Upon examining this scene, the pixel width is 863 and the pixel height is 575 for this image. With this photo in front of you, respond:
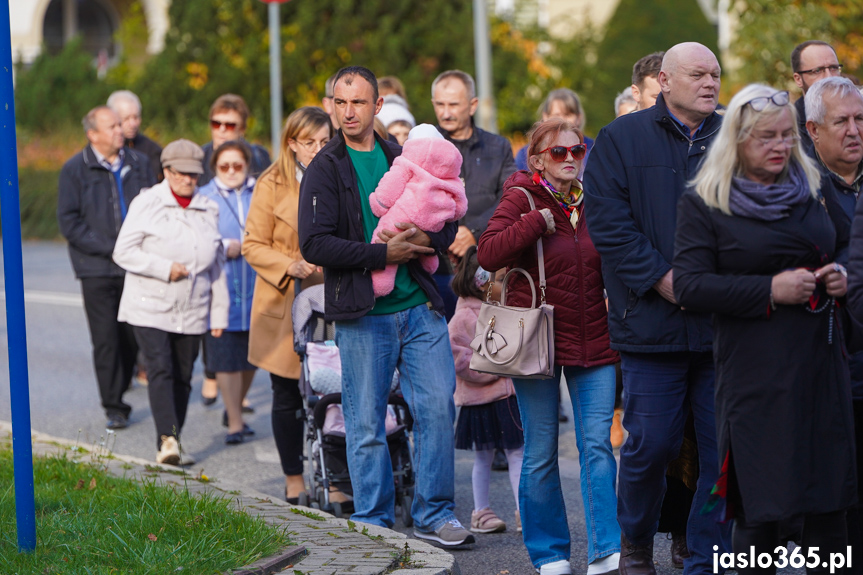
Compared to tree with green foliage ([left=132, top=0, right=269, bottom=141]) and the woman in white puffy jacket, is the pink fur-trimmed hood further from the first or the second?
tree with green foliage ([left=132, top=0, right=269, bottom=141])

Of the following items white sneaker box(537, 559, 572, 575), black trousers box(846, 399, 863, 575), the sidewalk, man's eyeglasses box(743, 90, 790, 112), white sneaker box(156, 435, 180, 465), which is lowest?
white sneaker box(156, 435, 180, 465)

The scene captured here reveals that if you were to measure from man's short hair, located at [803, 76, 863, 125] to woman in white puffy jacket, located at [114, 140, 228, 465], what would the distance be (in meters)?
4.40

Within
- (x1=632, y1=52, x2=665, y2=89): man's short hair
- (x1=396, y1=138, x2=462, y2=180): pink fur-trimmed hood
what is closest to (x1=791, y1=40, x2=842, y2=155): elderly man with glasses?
(x1=632, y1=52, x2=665, y2=89): man's short hair

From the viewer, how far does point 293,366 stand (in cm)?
686

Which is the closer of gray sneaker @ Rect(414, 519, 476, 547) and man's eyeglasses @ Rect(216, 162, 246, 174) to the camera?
gray sneaker @ Rect(414, 519, 476, 547)

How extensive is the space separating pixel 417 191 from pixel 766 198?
6.80 feet

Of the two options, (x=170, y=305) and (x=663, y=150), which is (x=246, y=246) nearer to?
(x=170, y=305)

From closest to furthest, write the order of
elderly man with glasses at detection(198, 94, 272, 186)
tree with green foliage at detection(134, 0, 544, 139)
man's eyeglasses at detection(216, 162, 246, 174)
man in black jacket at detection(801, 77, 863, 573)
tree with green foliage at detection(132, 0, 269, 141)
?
man in black jacket at detection(801, 77, 863, 573) → man's eyeglasses at detection(216, 162, 246, 174) → elderly man with glasses at detection(198, 94, 272, 186) → tree with green foliage at detection(134, 0, 544, 139) → tree with green foliage at detection(132, 0, 269, 141)

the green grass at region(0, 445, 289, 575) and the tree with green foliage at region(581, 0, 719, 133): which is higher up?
the tree with green foliage at region(581, 0, 719, 133)

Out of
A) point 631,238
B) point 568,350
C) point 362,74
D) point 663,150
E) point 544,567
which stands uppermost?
point 362,74

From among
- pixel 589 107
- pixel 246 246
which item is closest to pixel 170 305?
pixel 246 246

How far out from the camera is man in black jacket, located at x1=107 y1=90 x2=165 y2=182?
410 inches

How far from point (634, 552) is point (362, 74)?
8.37 ft

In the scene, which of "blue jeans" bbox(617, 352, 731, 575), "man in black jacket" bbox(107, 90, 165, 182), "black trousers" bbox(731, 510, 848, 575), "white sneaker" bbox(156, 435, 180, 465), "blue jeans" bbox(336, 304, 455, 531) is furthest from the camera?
"man in black jacket" bbox(107, 90, 165, 182)
